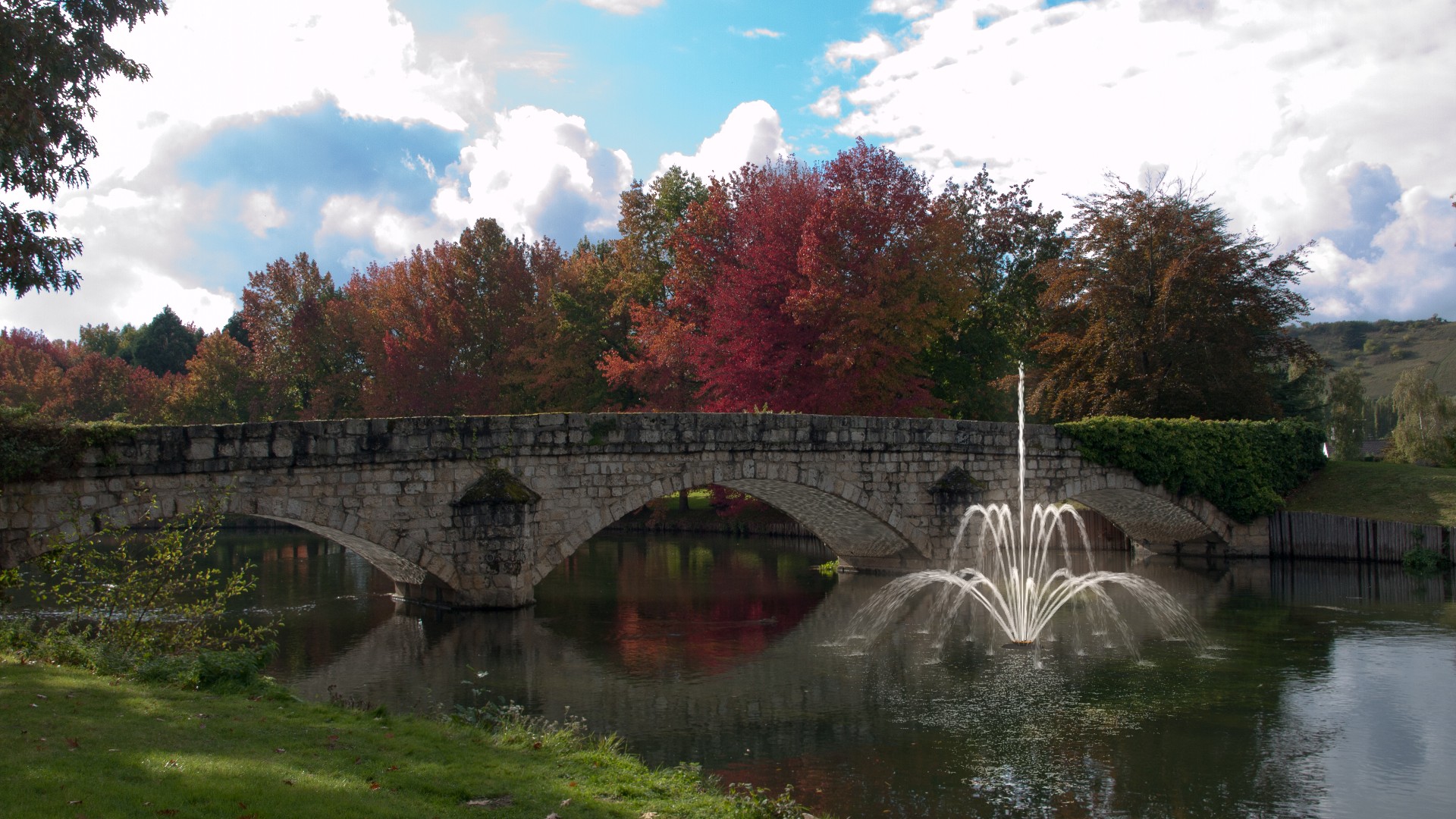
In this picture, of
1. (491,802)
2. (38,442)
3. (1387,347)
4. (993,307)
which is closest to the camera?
(491,802)

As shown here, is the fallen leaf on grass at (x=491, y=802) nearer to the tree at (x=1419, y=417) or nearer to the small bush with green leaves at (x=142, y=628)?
the small bush with green leaves at (x=142, y=628)

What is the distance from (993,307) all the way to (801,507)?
1382 cm

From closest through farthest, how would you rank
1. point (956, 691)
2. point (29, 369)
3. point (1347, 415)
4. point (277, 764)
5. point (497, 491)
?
point (277, 764), point (956, 691), point (497, 491), point (1347, 415), point (29, 369)

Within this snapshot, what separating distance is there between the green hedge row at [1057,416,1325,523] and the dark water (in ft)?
12.2

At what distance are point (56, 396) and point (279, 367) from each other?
1534cm

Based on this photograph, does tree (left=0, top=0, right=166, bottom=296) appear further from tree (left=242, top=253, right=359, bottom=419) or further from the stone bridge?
tree (left=242, top=253, right=359, bottom=419)

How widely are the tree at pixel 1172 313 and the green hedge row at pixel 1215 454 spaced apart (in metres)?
2.28

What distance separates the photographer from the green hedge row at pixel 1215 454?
23719 mm

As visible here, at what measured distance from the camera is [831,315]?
83.5 ft

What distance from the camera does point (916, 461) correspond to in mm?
21188

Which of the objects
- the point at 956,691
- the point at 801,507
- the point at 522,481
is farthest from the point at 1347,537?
the point at 522,481

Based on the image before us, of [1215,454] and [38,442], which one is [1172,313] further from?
[38,442]

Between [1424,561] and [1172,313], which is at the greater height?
[1172,313]

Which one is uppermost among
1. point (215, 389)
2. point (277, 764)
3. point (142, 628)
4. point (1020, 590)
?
point (215, 389)
